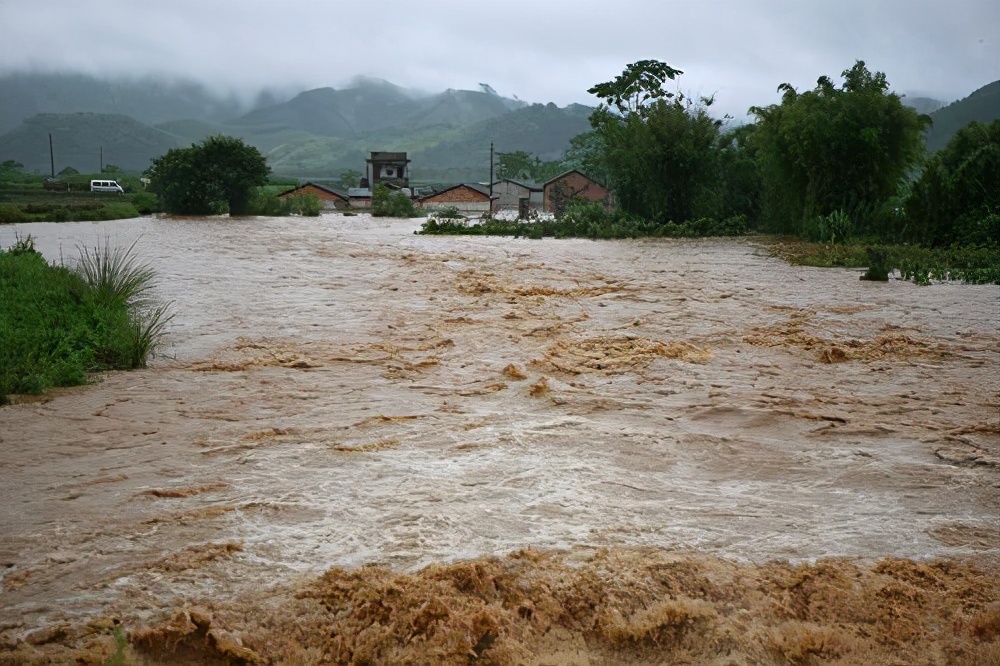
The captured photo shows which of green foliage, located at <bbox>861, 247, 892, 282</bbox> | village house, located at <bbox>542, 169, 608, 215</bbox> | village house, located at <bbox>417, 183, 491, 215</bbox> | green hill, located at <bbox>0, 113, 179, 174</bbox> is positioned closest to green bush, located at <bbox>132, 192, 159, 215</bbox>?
village house, located at <bbox>417, 183, 491, 215</bbox>

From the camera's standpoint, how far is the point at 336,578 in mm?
3609

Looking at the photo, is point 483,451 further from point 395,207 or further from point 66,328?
point 395,207

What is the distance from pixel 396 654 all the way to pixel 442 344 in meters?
5.41

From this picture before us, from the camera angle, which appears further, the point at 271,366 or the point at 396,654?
the point at 271,366

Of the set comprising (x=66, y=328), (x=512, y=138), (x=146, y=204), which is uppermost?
(x=512, y=138)

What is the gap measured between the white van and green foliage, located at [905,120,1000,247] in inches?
1338

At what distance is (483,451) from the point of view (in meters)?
5.23

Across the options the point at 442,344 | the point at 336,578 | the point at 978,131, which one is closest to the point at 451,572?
the point at 336,578

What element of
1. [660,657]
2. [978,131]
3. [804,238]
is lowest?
[660,657]

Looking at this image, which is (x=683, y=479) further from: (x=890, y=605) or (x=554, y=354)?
(x=554, y=354)

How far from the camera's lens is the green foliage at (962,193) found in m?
16.1

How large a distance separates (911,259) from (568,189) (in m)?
28.6

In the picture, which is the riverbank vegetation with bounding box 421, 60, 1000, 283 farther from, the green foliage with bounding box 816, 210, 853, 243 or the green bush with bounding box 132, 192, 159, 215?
the green bush with bounding box 132, 192, 159, 215

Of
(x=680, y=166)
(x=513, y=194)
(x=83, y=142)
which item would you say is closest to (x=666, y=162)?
Result: (x=680, y=166)
